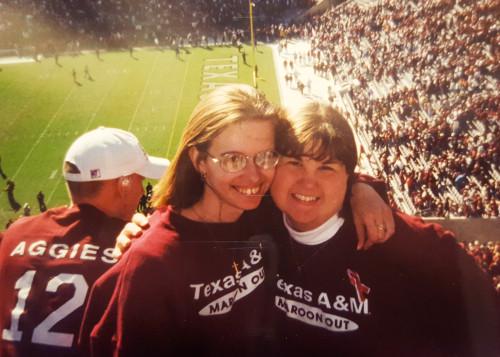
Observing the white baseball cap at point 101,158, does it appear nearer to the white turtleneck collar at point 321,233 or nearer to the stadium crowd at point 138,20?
the white turtleneck collar at point 321,233

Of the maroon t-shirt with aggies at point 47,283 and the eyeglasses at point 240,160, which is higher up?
the eyeglasses at point 240,160

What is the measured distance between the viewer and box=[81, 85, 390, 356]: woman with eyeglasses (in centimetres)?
121

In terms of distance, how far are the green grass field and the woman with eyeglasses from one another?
8.66 m

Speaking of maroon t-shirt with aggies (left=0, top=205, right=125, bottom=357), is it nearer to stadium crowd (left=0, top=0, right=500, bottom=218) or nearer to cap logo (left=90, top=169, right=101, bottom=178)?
cap logo (left=90, top=169, right=101, bottom=178)

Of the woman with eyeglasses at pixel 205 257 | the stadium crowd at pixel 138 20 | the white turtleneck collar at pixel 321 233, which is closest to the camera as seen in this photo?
the woman with eyeglasses at pixel 205 257

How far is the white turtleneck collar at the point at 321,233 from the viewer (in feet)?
5.28

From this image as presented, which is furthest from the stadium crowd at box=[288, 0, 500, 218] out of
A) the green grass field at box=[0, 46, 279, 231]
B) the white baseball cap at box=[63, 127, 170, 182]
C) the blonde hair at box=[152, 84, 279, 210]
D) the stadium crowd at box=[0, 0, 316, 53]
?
the stadium crowd at box=[0, 0, 316, 53]

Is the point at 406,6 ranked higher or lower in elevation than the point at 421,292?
higher

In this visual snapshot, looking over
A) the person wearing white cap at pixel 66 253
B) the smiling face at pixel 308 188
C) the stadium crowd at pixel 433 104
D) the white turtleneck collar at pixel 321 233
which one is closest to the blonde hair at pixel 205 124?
the smiling face at pixel 308 188

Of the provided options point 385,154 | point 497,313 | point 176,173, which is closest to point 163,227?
point 176,173

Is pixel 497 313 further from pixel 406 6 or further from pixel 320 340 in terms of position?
pixel 406 6

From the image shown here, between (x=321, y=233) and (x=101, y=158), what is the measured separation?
3.41 ft

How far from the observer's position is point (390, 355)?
1.52 m

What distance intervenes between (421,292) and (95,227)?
138cm
